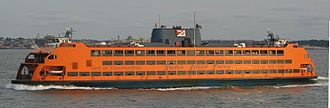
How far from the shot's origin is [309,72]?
45656 millimetres

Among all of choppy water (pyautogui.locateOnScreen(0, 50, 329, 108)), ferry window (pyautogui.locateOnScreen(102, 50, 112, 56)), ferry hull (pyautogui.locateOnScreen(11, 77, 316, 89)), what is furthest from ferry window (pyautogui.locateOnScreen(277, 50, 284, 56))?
ferry window (pyautogui.locateOnScreen(102, 50, 112, 56))

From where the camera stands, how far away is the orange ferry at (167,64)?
39.4 meters

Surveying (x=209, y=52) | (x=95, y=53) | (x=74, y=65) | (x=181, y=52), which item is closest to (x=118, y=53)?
(x=95, y=53)

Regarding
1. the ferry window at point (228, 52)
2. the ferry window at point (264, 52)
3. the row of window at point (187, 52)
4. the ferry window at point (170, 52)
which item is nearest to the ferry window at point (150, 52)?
the row of window at point (187, 52)

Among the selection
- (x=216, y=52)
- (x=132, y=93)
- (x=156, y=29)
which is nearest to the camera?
(x=132, y=93)

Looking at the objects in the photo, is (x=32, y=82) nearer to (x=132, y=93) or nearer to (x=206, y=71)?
(x=132, y=93)

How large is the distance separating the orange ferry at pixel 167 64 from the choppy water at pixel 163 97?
0.87 m

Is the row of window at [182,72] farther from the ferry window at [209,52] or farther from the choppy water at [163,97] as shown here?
the ferry window at [209,52]

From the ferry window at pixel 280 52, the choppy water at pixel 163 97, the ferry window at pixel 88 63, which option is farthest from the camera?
the ferry window at pixel 280 52

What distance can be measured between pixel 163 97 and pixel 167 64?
18.7 feet

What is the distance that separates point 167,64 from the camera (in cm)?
4156

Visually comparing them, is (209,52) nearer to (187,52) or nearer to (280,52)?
(187,52)

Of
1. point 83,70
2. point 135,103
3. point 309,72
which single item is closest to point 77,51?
point 83,70

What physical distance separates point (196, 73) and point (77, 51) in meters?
10.2
